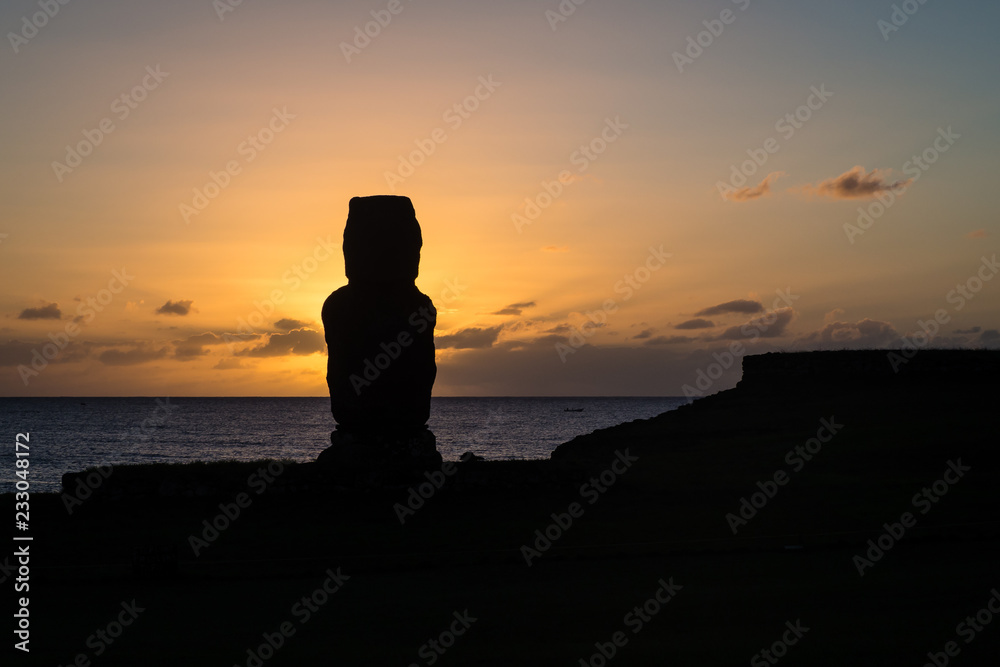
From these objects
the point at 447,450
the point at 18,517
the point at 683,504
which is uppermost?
the point at 18,517

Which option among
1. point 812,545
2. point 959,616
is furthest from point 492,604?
point 812,545

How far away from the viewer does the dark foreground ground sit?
9.48 metres

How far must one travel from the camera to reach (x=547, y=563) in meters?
14.8

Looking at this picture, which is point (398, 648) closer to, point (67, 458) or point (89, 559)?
point (89, 559)

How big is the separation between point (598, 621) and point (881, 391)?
93.9ft

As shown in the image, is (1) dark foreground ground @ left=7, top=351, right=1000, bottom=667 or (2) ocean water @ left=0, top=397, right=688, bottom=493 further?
(2) ocean water @ left=0, top=397, right=688, bottom=493

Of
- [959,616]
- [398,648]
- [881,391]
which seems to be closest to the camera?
[398,648]

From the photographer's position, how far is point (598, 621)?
34.5ft

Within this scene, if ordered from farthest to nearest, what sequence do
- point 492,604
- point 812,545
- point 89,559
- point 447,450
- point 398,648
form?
point 447,450 → point 812,545 → point 89,559 → point 492,604 → point 398,648

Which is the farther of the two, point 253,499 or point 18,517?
point 253,499

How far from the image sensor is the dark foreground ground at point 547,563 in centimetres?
948

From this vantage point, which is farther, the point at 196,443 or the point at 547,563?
the point at 196,443

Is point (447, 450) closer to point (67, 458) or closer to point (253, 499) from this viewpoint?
point (67, 458)

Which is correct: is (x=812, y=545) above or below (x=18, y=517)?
below
